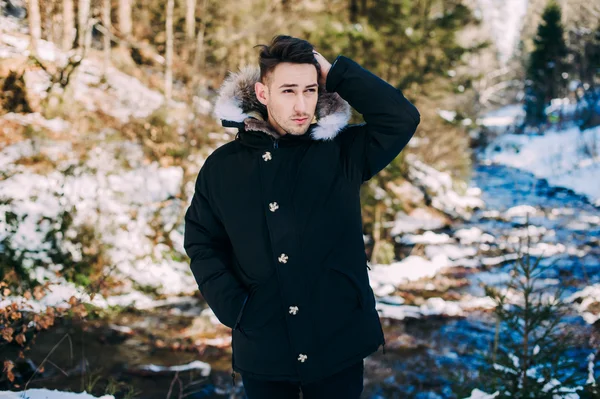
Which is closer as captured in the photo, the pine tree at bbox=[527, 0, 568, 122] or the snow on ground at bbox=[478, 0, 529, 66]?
the pine tree at bbox=[527, 0, 568, 122]

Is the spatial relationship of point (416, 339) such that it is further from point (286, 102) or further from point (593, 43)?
point (593, 43)

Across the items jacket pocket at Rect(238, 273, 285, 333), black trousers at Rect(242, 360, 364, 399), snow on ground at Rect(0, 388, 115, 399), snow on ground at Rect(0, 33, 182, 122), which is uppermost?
snow on ground at Rect(0, 33, 182, 122)

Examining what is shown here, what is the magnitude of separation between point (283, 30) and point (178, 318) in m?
7.77

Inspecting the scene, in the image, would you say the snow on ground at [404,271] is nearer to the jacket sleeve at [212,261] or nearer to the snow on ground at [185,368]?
the snow on ground at [185,368]

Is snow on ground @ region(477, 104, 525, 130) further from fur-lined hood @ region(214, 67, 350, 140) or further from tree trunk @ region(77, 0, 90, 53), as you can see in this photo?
fur-lined hood @ region(214, 67, 350, 140)

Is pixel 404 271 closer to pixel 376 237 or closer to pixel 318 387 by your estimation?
pixel 376 237

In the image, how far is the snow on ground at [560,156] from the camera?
17.2 metres

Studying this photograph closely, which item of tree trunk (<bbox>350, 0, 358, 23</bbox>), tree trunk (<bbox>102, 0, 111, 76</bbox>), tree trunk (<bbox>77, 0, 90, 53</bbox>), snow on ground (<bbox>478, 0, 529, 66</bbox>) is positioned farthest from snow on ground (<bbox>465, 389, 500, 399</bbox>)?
snow on ground (<bbox>478, 0, 529, 66</bbox>)

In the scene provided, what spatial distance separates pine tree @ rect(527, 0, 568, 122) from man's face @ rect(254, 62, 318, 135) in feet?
120

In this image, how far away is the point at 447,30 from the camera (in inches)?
452

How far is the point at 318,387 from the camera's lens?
6.88 ft

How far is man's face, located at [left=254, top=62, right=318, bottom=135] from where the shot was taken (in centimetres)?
214

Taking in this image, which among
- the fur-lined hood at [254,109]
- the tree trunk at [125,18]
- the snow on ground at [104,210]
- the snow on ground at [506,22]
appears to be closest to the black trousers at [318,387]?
the fur-lined hood at [254,109]

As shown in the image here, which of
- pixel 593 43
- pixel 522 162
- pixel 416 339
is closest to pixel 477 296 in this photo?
pixel 416 339
